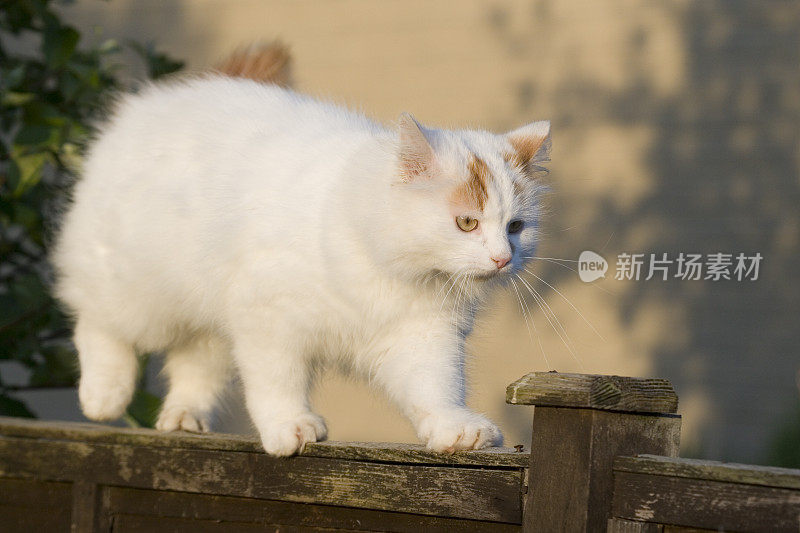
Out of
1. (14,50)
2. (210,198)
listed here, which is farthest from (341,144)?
(14,50)

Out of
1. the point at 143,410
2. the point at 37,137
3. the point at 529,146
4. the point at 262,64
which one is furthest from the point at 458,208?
the point at 37,137

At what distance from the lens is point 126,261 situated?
2895mm

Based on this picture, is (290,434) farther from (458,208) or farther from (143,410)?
(143,410)

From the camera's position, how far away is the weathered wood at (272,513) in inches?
79.0

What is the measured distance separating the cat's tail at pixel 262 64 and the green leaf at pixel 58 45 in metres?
0.66

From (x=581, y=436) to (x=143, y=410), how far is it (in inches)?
78.5

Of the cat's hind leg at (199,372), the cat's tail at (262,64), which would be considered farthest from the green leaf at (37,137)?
the cat's hind leg at (199,372)

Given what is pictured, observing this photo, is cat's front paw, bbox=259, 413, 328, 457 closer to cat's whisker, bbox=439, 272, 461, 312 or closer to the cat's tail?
cat's whisker, bbox=439, 272, 461, 312

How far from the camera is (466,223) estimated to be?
7.41 ft

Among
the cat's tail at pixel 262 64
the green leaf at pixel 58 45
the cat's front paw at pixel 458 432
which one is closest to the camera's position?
the cat's front paw at pixel 458 432

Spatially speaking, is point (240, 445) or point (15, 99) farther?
point (15, 99)

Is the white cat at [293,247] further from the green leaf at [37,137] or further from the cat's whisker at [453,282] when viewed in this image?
the green leaf at [37,137]

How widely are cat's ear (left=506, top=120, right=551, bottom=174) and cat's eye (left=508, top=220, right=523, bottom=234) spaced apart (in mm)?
169

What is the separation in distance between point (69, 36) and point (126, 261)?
1.18 meters
